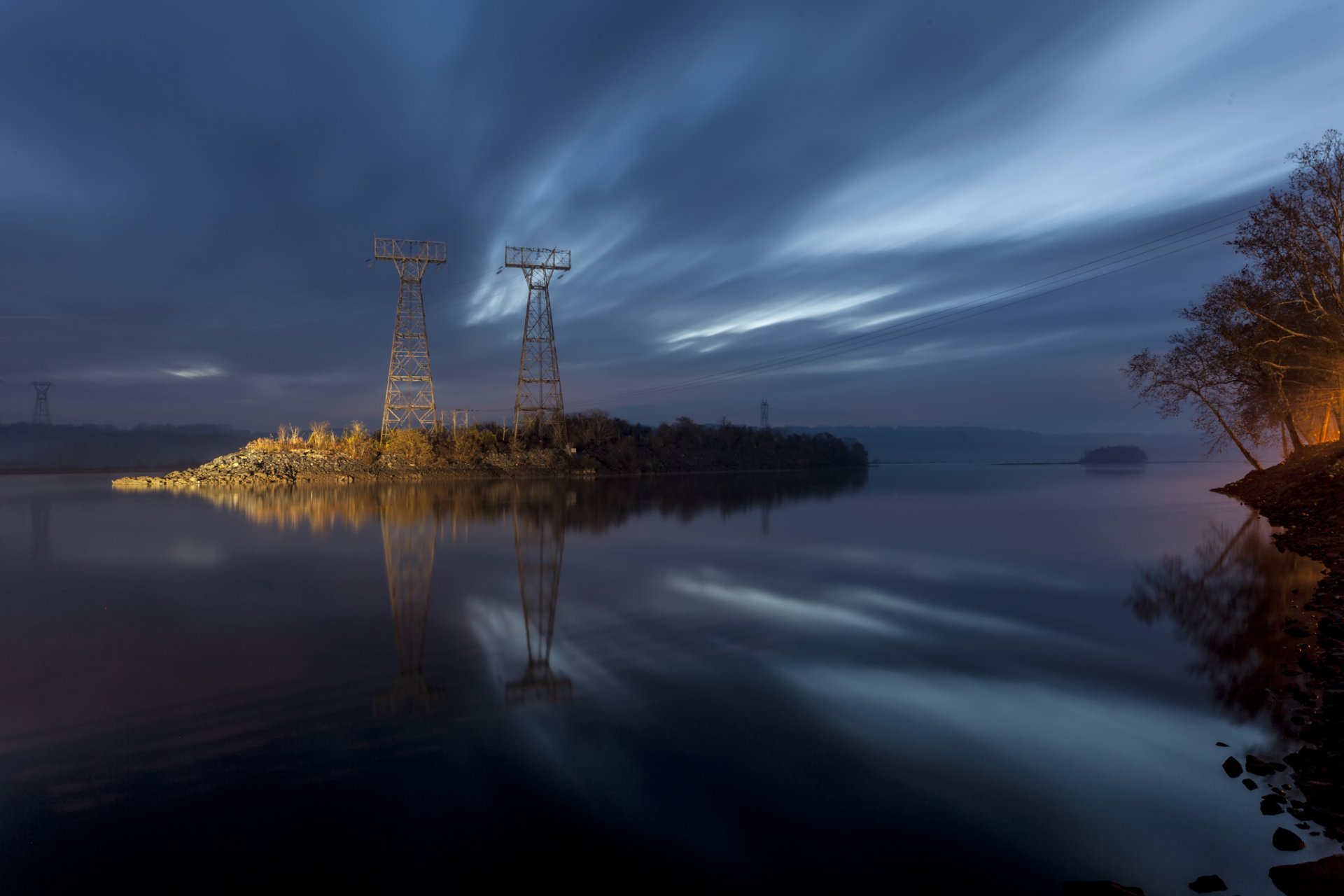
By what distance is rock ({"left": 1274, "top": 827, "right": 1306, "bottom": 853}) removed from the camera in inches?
123

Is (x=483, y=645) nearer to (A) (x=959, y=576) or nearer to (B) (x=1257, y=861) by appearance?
(B) (x=1257, y=861)

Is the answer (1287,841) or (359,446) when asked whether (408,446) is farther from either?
(1287,841)

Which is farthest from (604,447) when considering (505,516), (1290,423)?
(1290,423)

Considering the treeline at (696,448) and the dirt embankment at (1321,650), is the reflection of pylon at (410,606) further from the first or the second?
the treeline at (696,448)

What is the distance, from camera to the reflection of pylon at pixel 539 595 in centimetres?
507

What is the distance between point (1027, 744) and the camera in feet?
13.9

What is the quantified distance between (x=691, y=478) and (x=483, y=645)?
32.9 meters

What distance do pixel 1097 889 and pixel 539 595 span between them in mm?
6442

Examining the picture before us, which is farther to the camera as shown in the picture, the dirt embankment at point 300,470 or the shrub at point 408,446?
the shrub at point 408,446

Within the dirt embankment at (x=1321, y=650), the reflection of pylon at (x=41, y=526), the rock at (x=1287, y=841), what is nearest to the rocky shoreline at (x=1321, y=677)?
the dirt embankment at (x=1321, y=650)

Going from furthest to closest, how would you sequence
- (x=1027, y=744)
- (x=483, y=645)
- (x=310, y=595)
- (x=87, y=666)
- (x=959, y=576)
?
(x=959, y=576) → (x=310, y=595) → (x=483, y=645) → (x=87, y=666) → (x=1027, y=744)

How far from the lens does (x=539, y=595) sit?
8.29 m

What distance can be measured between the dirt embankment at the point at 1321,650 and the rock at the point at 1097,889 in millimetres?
1305

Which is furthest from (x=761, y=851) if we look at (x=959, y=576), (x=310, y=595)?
(x=959, y=576)
